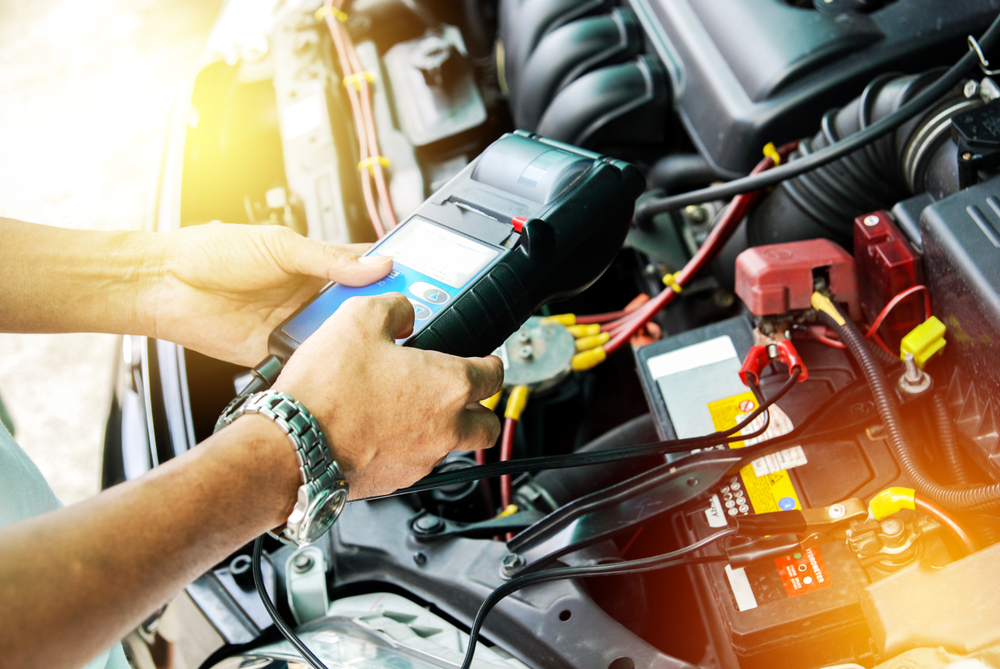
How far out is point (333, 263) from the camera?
0.80 meters

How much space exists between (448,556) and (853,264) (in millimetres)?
615

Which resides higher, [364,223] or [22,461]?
[22,461]

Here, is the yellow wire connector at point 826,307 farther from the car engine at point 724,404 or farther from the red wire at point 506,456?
the red wire at point 506,456

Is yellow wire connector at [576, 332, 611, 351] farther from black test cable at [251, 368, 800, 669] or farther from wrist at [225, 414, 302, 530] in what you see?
wrist at [225, 414, 302, 530]

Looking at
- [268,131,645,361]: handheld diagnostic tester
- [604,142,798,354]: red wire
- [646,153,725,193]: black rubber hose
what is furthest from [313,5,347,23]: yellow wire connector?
[604,142,798,354]: red wire

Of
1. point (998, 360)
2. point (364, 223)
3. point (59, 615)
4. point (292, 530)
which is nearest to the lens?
point (59, 615)

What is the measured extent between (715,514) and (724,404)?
15 centimetres

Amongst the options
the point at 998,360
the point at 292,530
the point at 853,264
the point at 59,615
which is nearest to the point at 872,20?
the point at 853,264

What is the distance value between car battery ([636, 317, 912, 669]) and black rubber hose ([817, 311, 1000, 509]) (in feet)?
0.14

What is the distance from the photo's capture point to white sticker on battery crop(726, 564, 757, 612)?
755 millimetres

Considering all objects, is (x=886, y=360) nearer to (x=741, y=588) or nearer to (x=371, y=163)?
(x=741, y=588)

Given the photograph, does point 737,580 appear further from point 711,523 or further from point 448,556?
point 448,556

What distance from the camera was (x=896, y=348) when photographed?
903 mm

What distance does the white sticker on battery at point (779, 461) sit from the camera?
0.84 m
